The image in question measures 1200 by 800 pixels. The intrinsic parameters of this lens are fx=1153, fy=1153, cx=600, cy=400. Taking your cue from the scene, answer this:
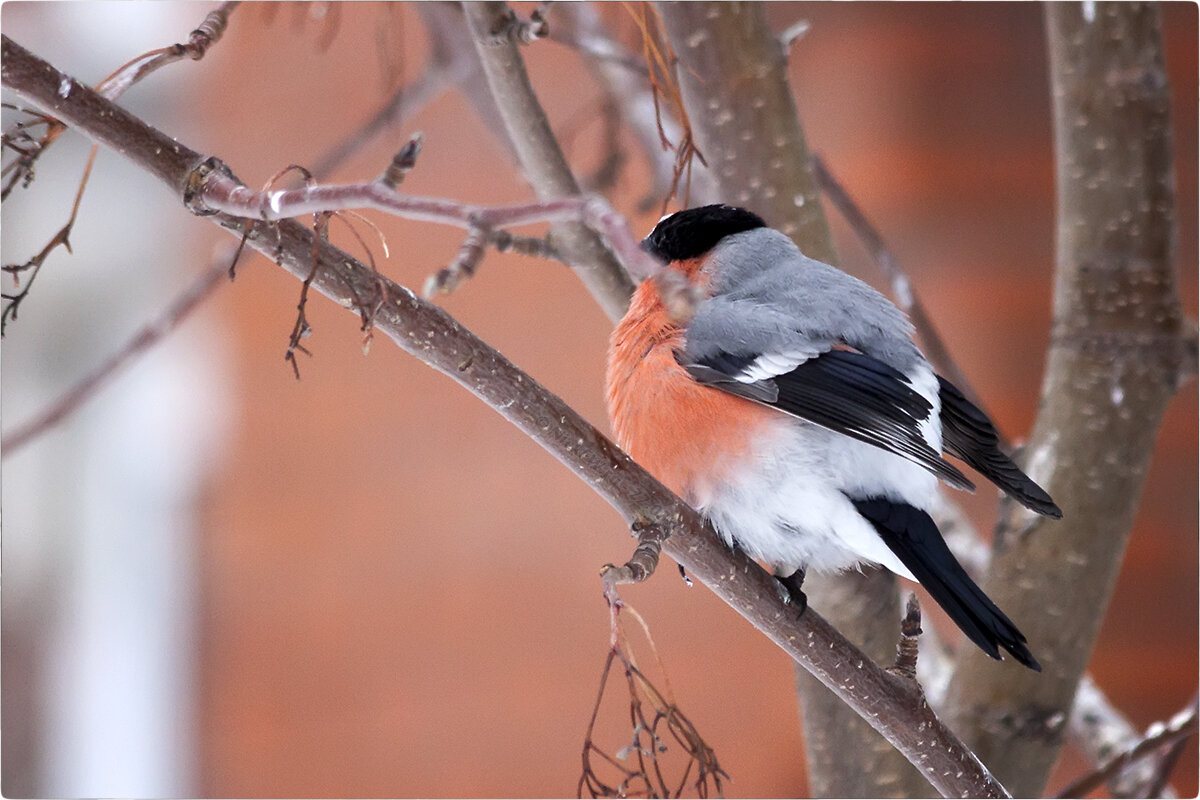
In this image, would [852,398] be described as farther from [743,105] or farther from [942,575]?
[743,105]

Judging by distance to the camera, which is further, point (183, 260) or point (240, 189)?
point (183, 260)

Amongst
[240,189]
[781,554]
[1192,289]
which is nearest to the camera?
[240,189]

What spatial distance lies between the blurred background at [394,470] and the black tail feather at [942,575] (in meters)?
1.07

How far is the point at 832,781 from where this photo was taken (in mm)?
911

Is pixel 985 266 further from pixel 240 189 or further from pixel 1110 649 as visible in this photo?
pixel 240 189

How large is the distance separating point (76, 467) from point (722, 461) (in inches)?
71.3

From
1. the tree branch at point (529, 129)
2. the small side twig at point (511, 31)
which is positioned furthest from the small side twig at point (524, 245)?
the small side twig at point (511, 31)

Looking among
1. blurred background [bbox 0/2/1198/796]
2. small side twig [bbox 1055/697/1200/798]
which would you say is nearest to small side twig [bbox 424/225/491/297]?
small side twig [bbox 1055/697/1200/798]

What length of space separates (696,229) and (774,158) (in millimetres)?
91

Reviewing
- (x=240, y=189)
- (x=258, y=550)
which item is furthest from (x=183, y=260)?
(x=240, y=189)

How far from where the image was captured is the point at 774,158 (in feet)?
3.06

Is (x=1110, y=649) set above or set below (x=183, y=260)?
below

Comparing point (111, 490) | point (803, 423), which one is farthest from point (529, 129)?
point (111, 490)

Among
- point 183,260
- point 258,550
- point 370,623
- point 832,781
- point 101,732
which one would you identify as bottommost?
point 832,781
